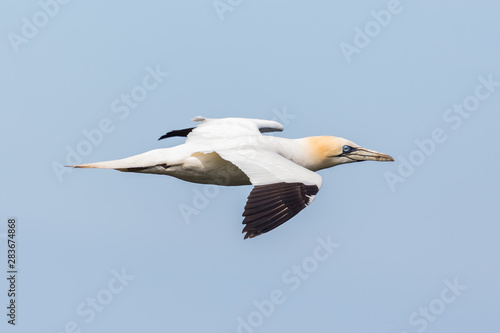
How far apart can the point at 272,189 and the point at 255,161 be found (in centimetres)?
117

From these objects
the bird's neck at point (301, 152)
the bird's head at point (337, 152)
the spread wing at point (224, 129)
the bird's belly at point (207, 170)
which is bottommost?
the bird's belly at point (207, 170)

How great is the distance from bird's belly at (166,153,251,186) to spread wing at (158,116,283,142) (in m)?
1.02

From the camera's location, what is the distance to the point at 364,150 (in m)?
21.5

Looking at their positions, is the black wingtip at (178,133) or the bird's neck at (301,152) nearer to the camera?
the bird's neck at (301,152)

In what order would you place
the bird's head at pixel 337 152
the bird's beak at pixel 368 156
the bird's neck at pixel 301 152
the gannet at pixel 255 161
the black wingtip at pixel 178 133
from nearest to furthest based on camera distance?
the gannet at pixel 255 161, the bird's neck at pixel 301 152, the bird's head at pixel 337 152, the bird's beak at pixel 368 156, the black wingtip at pixel 178 133

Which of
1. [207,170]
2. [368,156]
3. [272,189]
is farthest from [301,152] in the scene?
[272,189]

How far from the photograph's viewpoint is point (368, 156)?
21.5 meters

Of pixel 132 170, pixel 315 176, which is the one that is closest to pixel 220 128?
pixel 132 170

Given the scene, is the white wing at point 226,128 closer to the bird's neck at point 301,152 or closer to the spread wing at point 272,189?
the bird's neck at point 301,152

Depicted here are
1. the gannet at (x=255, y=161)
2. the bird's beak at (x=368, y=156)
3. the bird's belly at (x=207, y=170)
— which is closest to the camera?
the gannet at (x=255, y=161)

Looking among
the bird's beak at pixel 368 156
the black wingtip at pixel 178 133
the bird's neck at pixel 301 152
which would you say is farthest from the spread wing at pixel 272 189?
the black wingtip at pixel 178 133

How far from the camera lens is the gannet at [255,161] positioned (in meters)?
17.5

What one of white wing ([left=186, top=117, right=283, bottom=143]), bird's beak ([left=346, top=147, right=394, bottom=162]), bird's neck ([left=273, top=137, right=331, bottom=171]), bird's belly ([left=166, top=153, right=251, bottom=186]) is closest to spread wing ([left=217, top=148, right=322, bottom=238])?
bird's belly ([left=166, top=153, right=251, bottom=186])

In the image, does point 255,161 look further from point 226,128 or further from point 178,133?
point 178,133
